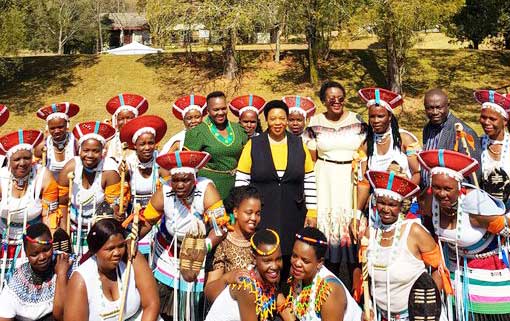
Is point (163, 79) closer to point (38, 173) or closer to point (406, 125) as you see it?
point (406, 125)

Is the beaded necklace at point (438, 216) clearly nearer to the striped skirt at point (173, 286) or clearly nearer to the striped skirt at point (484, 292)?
the striped skirt at point (484, 292)

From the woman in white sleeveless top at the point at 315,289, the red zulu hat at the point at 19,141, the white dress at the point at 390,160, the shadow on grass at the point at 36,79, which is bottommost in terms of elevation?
the shadow on grass at the point at 36,79

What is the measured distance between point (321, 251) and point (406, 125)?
14.9 m

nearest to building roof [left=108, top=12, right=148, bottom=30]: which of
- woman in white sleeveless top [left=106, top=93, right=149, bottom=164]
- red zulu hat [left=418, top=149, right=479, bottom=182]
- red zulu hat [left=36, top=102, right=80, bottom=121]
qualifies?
red zulu hat [left=36, top=102, right=80, bottom=121]

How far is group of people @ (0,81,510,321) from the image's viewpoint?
3.71 meters

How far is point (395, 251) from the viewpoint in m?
3.89

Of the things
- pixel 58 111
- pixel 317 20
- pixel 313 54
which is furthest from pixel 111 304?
pixel 313 54

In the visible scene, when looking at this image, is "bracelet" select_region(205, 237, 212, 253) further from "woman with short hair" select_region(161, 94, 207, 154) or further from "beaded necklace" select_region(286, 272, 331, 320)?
"woman with short hair" select_region(161, 94, 207, 154)

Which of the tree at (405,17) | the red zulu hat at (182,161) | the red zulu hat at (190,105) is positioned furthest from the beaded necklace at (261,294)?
the tree at (405,17)

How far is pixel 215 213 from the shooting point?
432 cm

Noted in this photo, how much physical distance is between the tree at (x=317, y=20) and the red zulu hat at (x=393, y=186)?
14.8 metres

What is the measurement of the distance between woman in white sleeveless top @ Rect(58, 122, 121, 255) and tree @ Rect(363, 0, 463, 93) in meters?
12.8

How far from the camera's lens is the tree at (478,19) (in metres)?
22.5

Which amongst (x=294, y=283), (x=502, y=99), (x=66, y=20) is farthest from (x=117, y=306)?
(x=66, y=20)
